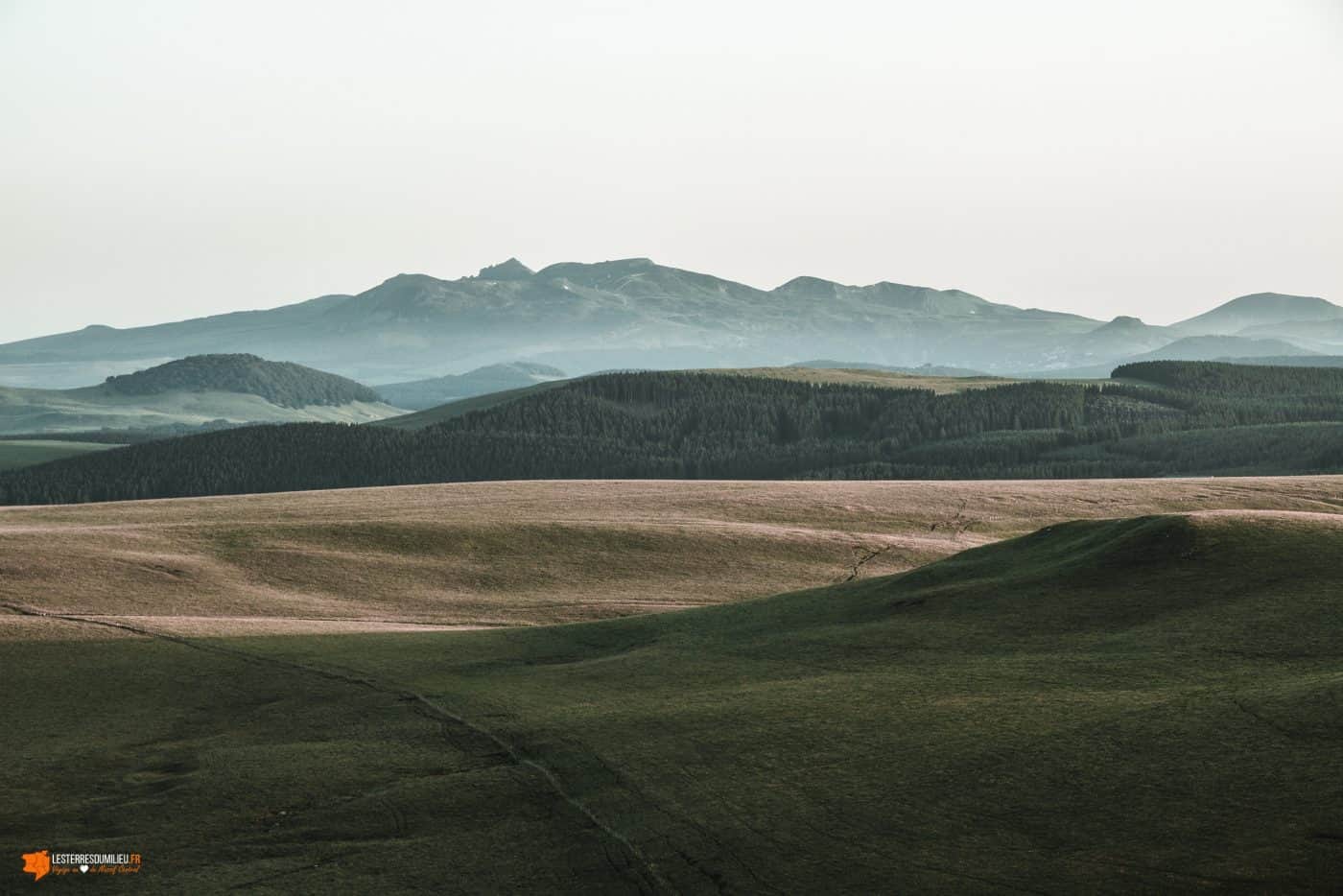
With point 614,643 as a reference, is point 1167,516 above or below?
above

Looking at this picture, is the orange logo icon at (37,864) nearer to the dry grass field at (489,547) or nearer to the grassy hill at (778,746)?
the grassy hill at (778,746)

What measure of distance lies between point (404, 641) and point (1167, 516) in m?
24.7

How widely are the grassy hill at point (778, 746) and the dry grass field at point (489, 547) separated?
1177 cm

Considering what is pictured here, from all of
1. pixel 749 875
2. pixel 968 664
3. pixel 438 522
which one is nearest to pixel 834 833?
pixel 749 875

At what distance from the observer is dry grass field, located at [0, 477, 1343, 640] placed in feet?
183

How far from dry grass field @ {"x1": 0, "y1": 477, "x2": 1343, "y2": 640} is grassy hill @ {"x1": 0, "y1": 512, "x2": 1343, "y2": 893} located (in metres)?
11.8

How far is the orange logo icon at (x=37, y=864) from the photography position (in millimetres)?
23781

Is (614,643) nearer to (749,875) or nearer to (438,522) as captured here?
(749,875)

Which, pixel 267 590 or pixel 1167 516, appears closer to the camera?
pixel 1167 516

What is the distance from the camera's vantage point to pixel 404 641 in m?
45.2

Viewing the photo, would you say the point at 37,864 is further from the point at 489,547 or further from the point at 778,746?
the point at 489,547

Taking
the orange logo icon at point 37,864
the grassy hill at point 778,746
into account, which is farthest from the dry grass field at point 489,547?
A: the orange logo icon at point 37,864

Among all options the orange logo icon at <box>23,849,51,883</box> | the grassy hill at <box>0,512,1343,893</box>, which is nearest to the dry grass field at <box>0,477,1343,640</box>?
the grassy hill at <box>0,512,1343,893</box>

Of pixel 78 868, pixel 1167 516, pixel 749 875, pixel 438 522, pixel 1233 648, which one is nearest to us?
pixel 749 875
